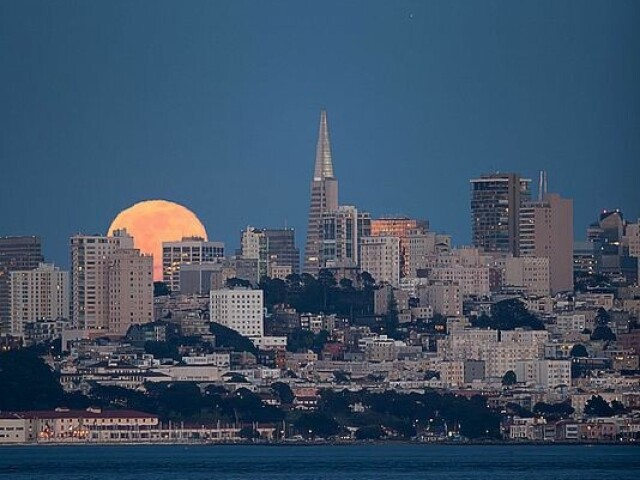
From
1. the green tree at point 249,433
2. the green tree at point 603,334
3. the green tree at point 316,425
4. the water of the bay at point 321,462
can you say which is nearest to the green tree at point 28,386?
the green tree at point 249,433

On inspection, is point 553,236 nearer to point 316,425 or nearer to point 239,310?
point 239,310

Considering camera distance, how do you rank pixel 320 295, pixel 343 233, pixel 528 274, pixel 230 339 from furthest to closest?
pixel 343 233 < pixel 528 274 < pixel 320 295 < pixel 230 339

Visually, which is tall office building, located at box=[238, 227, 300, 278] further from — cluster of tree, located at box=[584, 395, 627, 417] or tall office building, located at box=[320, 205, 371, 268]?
cluster of tree, located at box=[584, 395, 627, 417]

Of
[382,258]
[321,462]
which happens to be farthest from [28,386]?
[382,258]

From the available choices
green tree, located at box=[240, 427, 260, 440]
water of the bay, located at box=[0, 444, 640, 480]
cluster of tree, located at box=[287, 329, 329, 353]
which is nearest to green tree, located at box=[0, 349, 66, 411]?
green tree, located at box=[240, 427, 260, 440]

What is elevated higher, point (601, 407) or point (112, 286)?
point (112, 286)

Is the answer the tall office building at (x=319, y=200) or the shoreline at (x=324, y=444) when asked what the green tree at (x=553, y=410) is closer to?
the shoreline at (x=324, y=444)

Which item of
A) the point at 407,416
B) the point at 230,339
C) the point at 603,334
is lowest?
the point at 407,416
